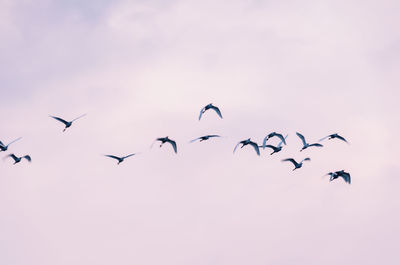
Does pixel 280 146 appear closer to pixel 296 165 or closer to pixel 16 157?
pixel 296 165

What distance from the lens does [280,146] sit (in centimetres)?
15838

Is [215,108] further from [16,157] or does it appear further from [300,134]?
[16,157]

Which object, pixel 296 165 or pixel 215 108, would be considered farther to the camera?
pixel 296 165

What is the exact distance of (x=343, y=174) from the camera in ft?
498

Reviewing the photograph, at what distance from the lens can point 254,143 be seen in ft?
513

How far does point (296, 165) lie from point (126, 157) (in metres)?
31.2

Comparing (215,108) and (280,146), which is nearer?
(215,108)

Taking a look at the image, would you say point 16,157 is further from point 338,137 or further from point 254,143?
point 338,137

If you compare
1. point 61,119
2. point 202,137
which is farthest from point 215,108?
point 61,119

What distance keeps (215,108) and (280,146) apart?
17.9 meters

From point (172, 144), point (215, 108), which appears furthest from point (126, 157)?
point (215, 108)

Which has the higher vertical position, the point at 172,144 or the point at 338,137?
the point at 338,137

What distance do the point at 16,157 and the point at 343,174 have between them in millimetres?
61146

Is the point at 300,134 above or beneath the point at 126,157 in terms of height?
above
